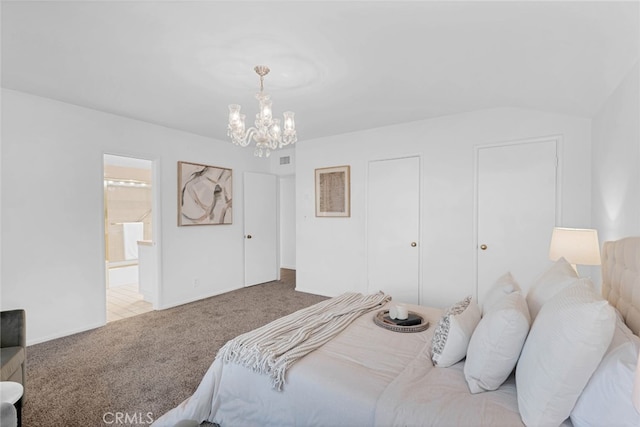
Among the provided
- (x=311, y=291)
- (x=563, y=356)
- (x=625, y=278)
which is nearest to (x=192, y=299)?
(x=311, y=291)

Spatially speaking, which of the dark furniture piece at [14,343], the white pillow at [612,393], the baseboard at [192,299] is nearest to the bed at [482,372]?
the white pillow at [612,393]

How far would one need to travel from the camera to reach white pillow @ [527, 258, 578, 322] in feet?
5.26

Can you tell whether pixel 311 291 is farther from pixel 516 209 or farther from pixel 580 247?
pixel 580 247

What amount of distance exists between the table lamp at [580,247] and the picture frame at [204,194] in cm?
419

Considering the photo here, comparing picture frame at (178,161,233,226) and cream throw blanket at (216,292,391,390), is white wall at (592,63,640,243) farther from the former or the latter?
picture frame at (178,161,233,226)

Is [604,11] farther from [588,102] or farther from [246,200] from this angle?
[246,200]

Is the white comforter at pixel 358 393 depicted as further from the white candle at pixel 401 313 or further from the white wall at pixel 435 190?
the white wall at pixel 435 190

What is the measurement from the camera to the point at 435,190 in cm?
382

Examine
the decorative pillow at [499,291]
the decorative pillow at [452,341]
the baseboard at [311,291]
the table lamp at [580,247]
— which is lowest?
the baseboard at [311,291]

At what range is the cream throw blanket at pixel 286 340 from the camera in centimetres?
165

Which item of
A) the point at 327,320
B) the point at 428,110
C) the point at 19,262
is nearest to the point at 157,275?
the point at 19,262

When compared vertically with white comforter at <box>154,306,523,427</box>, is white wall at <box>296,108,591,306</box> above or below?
above

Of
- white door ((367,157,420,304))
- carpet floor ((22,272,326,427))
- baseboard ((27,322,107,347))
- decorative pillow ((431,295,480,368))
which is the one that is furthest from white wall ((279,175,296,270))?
decorative pillow ((431,295,480,368))

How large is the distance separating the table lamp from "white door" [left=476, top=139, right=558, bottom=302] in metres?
0.98
